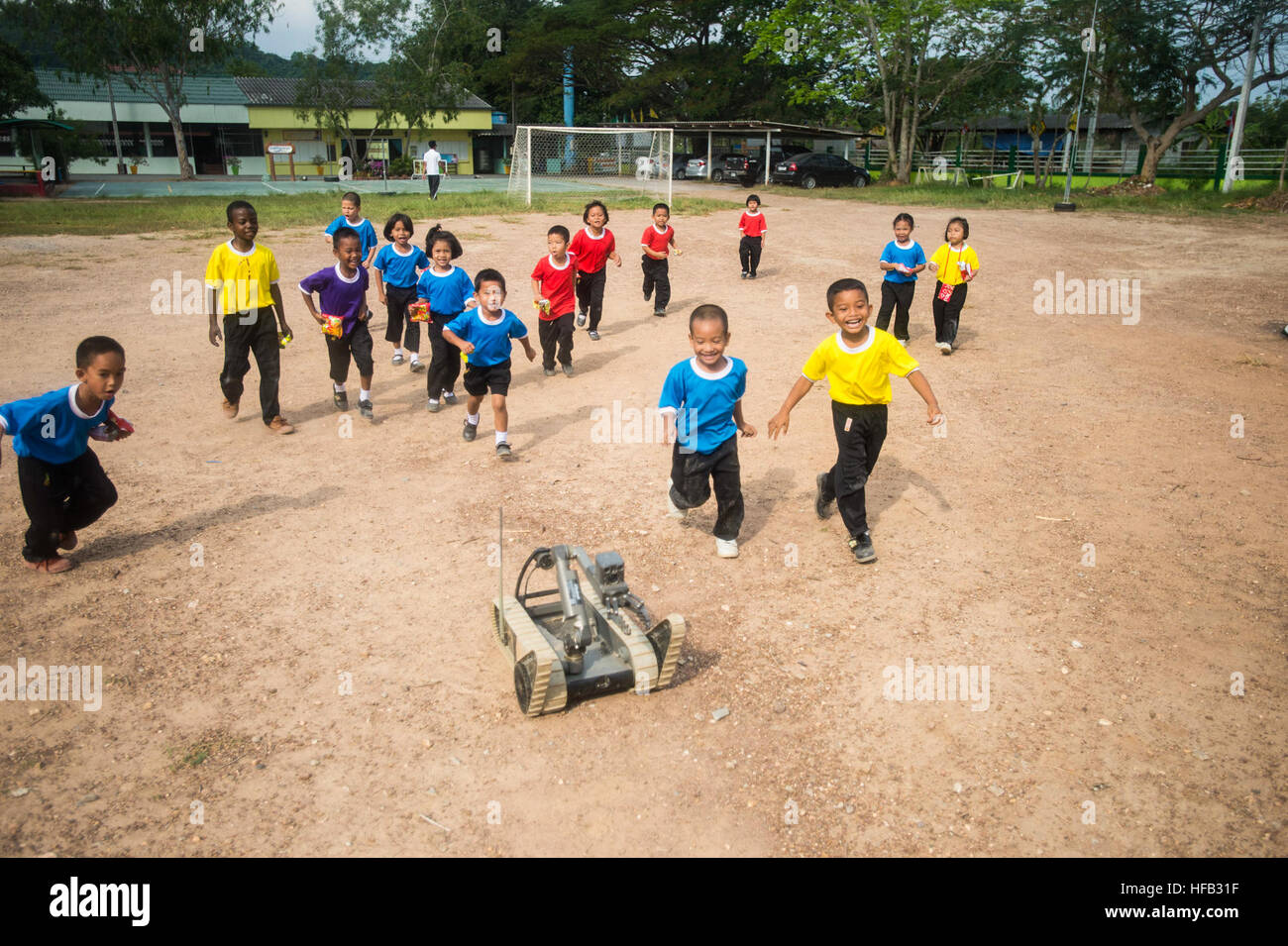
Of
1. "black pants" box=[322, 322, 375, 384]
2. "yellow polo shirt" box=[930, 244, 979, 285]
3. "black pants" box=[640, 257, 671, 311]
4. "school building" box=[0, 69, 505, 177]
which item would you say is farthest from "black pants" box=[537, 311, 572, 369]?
"school building" box=[0, 69, 505, 177]

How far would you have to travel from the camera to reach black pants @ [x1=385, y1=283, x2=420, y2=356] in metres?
9.55

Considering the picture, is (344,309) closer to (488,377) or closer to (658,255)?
(488,377)

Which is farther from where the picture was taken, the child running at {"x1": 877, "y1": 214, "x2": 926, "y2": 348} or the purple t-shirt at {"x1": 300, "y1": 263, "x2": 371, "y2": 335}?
the child running at {"x1": 877, "y1": 214, "x2": 926, "y2": 348}

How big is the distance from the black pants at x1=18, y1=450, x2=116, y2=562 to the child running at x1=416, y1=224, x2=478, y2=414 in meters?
3.24

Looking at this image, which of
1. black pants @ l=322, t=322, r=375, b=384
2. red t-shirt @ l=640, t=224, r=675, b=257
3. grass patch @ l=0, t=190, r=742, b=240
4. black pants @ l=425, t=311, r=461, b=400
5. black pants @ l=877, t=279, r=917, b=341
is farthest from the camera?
grass patch @ l=0, t=190, r=742, b=240

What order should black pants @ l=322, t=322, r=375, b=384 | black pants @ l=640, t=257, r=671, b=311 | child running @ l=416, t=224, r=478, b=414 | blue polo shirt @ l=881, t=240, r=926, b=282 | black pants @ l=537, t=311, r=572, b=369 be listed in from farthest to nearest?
black pants @ l=640, t=257, r=671, b=311, blue polo shirt @ l=881, t=240, r=926, b=282, black pants @ l=537, t=311, r=572, b=369, black pants @ l=322, t=322, r=375, b=384, child running @ l=416, t=224, r=478, b=414

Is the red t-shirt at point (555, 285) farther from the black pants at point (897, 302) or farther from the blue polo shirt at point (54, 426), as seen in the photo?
the blue polo shirt at point (54, 426)

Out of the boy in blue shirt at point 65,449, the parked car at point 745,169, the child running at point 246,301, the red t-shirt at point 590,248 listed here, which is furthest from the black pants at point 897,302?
the parked car at point 745,169

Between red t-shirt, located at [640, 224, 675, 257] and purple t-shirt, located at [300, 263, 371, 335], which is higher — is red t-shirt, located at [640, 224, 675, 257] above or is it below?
above

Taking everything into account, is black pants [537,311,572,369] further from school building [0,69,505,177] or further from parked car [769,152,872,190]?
school building [0,69,505,177]

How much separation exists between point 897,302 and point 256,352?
23.3ft

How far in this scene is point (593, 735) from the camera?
3.87 meters

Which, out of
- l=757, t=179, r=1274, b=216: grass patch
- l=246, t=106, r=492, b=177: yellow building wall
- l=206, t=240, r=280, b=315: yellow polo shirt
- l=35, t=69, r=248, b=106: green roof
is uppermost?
l=35, t=69, r=248, b=106: green roof

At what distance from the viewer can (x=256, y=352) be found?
7621mm
